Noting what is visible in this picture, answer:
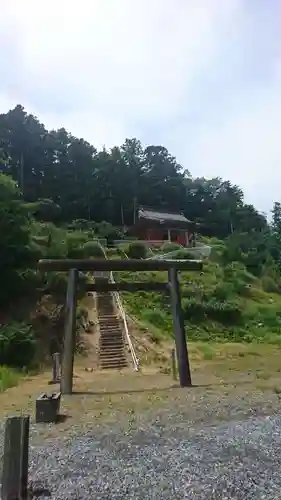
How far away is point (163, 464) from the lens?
4.95 metres

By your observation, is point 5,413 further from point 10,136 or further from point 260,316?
point 10,136

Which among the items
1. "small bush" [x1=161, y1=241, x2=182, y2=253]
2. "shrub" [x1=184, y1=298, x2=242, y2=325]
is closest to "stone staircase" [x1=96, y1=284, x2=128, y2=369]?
"shrub" [x1=184, y1=298, x2=242, y2=325]

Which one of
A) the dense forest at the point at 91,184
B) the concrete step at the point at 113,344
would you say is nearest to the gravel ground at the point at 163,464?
the concrete step at the point at 113,344

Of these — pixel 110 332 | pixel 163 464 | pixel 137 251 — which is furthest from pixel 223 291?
pixel 163 464

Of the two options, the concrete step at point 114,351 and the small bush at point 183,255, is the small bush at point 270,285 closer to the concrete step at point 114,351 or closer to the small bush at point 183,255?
the small bush at point 183,255

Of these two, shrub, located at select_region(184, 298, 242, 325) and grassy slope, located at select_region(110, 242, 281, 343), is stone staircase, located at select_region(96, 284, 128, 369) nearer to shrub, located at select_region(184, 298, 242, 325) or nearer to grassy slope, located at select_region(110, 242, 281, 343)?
grassy slope, located at select_region(110, 242, 281, 343)

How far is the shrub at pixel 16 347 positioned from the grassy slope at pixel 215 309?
6.15m

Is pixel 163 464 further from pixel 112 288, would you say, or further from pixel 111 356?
pixel 111 356

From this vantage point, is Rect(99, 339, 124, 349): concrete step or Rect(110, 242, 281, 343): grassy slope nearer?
Rect(99, 339, 124, 349): concrete step

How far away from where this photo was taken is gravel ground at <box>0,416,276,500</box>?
4266mm

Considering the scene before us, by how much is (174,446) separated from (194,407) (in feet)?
8.01

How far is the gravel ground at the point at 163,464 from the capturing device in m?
4.27

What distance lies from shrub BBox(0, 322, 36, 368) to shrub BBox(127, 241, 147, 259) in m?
15.5

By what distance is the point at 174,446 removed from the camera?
5637 millimetres
